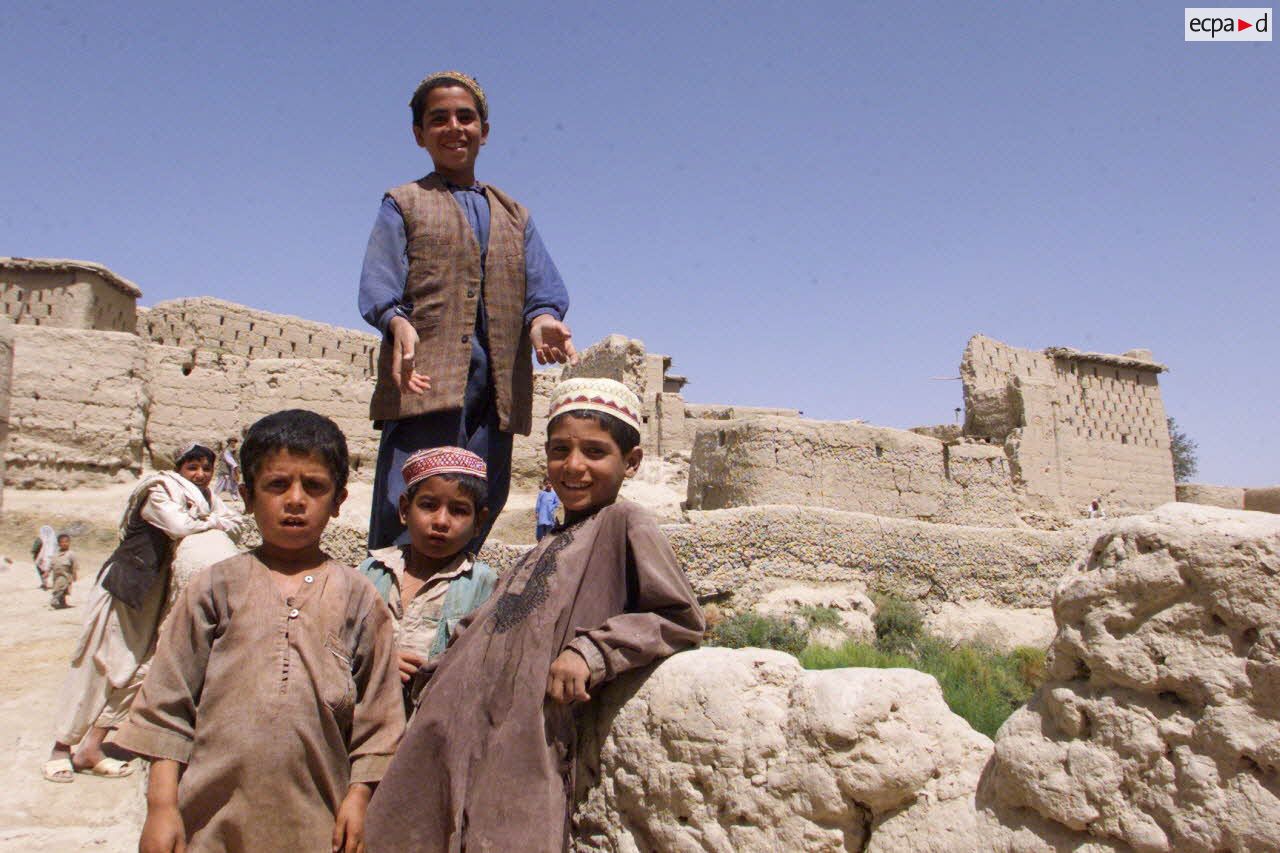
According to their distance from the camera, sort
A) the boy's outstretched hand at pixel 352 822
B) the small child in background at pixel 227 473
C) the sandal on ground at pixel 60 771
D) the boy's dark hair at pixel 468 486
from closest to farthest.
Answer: the boy's outstretched hand at pixel 352 822, the boy's dark hair at pixel 468 486, the sandal on ground at pixel 60 771, the small child in background at pixel 227 473

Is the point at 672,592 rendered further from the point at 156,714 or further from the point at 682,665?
the point at 156,714

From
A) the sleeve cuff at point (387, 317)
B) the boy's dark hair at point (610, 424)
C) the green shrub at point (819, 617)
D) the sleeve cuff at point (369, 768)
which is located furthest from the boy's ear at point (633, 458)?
the green shrub at point (819, 617)

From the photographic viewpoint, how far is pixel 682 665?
183 centimetres

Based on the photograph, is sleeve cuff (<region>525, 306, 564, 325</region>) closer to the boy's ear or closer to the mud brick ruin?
the boy's ear

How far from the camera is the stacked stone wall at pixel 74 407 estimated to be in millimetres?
11156

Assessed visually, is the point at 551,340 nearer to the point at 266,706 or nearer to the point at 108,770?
the point at 266,706

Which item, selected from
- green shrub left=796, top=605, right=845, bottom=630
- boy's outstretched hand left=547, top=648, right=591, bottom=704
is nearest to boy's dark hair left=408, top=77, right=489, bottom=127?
boy's outstretched hand left=547, top=648, right=591, bottom=704

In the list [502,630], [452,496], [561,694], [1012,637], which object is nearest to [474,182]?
[452,496]

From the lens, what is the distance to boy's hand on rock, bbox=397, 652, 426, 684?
2.05m

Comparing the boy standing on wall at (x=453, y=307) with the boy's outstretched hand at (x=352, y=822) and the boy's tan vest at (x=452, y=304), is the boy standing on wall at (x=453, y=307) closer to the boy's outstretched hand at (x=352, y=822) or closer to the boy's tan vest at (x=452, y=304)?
the boy's tan vest at (x=452, y=304)

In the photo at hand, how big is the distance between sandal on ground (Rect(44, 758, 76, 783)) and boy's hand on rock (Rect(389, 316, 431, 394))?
8.22 feet

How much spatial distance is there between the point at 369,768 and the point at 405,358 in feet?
3.92

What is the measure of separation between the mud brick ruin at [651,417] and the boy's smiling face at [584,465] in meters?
7.40

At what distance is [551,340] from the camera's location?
9.48 ft
